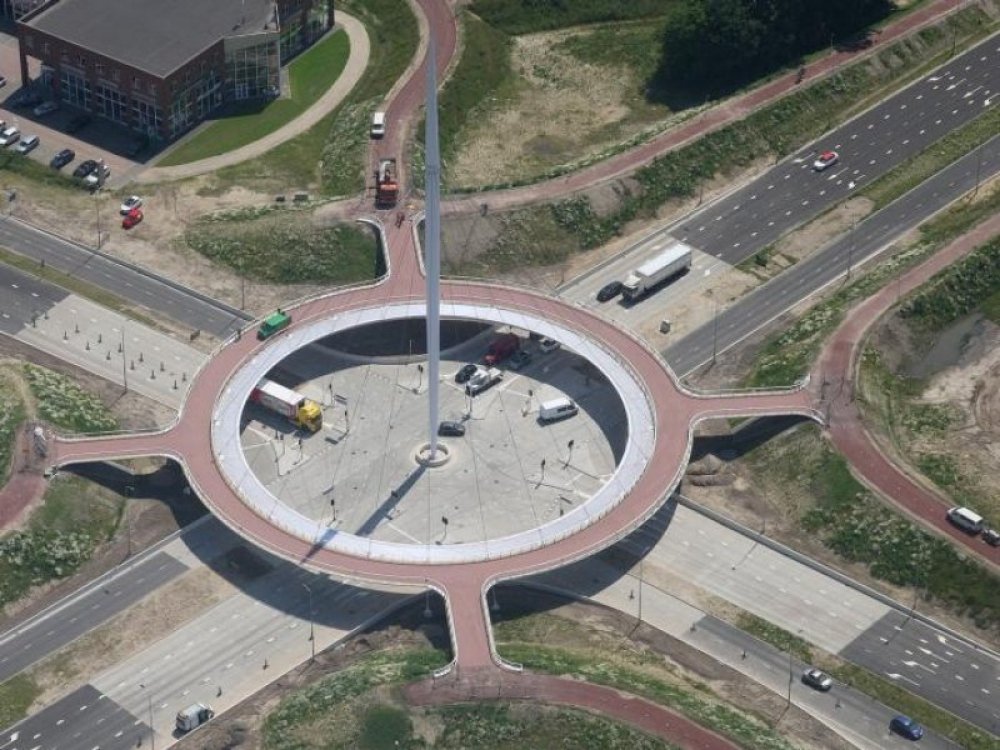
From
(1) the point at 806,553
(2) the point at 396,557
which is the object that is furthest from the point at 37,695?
(1) the point at 806,553

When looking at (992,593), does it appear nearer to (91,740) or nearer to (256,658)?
(256,658)

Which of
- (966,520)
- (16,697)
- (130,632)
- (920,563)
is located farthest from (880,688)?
(16,697)

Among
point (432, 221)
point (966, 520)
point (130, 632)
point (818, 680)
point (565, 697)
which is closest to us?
point (565, 697)

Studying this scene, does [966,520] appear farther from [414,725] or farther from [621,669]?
[414,725]

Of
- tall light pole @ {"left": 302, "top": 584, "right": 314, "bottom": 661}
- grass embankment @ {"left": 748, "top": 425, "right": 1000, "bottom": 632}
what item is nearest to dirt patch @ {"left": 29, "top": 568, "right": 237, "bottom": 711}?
tall light pole @ {"left": 302, "top": 584, "right": 314, "bottom": 661}

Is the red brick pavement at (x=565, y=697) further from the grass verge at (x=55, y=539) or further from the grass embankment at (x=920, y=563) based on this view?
the grass verge at (x=55, y=539)

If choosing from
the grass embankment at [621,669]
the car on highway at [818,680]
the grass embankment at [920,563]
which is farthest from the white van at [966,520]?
the grass embankment at [621,669]

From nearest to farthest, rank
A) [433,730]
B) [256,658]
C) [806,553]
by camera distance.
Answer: [433,730] < [256,658] < [806,553]

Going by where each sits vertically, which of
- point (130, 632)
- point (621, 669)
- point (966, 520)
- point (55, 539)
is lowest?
point (130, 632)
